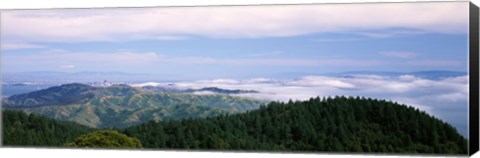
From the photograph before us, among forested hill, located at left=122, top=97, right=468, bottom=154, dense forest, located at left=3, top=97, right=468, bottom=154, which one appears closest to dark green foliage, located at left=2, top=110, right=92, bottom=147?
dense forest, located at left=3, top=97, right=468, bottom=154

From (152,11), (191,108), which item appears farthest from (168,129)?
(152,11)

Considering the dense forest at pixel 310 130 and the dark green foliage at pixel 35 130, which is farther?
the dark green foliage at pixel 35 130

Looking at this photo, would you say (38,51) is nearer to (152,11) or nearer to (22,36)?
(22,36)

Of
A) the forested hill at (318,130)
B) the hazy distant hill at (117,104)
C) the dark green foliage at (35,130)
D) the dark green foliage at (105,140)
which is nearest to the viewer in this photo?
the forested hill at (318,130)

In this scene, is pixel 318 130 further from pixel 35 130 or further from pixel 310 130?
pixel 35 130

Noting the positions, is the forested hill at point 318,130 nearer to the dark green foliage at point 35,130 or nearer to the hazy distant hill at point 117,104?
the hazy distant hill at point 117,104

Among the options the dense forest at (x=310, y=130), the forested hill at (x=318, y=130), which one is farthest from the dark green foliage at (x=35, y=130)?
the forested hill at (x=318, y=130)

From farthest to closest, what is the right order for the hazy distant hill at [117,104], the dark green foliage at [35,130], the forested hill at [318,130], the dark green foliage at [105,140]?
the dark green foliage at [35,130] → the dark green foliage at [105,140] → the hazy distant hill at [117,104] → the forested hill at [318,130]
